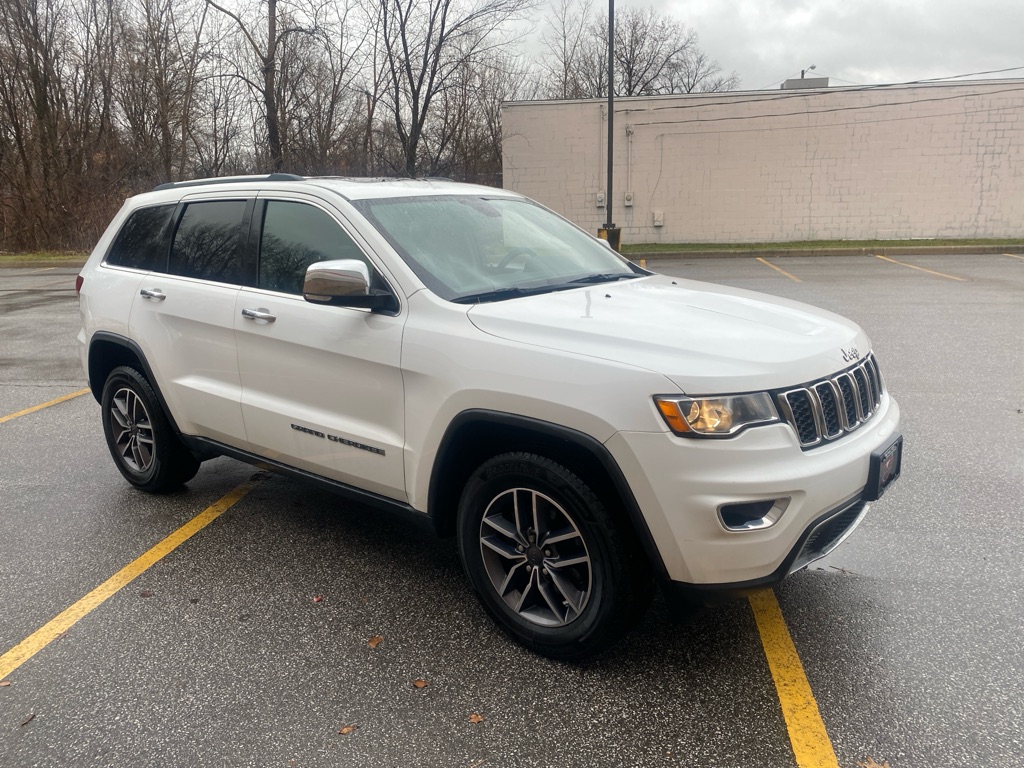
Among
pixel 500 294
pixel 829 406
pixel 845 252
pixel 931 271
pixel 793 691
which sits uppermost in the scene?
pixel 500 294

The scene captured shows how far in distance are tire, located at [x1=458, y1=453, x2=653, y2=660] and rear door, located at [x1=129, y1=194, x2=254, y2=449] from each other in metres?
1.58

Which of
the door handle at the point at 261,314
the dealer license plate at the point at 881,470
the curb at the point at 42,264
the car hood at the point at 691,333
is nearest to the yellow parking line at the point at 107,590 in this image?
the door handle at the point at 261,314

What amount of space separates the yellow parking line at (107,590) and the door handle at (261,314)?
4.22 ft

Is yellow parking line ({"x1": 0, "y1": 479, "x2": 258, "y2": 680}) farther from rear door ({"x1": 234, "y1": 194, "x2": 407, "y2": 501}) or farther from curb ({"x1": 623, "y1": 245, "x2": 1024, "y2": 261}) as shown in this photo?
curb ({"x1": 623, "y1": 245, "x2": 1024, "y2": 261})

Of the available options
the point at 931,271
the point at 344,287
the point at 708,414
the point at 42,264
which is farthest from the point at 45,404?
the point at 42,264

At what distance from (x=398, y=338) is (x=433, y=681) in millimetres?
1315

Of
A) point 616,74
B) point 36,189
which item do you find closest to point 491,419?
point 36,189

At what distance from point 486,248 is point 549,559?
5.02 feet

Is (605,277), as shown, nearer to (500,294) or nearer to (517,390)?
(500,294)

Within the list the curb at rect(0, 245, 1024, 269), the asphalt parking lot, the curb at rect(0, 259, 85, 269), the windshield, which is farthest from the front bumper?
the curb at rect(0, 259, 85, 269)

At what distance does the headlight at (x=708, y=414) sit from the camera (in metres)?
2.48

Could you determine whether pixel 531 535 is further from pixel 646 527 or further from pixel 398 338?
pixel 398 338

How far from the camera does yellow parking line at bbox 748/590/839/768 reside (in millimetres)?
2424

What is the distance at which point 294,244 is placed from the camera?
376 cm
